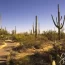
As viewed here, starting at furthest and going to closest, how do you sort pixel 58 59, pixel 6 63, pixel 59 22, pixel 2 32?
pixel 2 32 → pixel 59 22 → pixel 58 59 → pixel 6 63

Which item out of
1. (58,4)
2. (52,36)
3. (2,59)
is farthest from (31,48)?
(52,36)

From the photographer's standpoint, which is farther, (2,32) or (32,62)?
(2,32)

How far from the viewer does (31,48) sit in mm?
15711

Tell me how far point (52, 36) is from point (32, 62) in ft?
48.0

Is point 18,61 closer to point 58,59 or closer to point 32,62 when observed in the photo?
→ point 32,62

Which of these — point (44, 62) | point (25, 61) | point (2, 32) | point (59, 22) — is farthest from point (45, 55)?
point (2, 32)

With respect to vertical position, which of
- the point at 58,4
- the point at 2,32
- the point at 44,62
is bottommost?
the point at 44,62

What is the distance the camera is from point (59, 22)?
1975 cm

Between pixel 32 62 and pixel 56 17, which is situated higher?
pixel 56 17

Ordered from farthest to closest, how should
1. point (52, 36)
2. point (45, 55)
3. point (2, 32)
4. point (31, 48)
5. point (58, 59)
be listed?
point (2, 32) → point (52, 36) → point (31, 48) → point (45, 55) → point (58, 59)

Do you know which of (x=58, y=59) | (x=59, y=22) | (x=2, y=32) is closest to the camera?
(x=58, y=59)

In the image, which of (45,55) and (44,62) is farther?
(45,55)

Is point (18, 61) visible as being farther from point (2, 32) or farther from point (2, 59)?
point (2, 32)

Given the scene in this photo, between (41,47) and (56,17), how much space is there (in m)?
5.09
